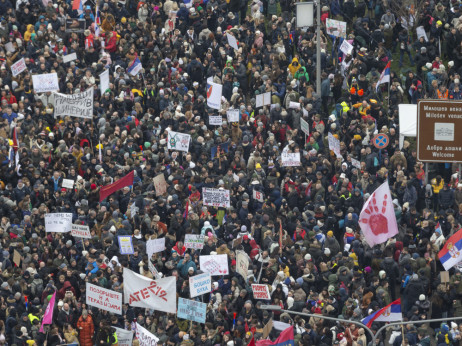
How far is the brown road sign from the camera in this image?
116 ft

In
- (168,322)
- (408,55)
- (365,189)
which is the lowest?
(168,322)

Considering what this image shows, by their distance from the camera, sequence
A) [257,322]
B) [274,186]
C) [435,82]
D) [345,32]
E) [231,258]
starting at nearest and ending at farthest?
[257,322], [231,258], [274,186], [435,82], [345,32]

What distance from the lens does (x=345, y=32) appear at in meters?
44.4

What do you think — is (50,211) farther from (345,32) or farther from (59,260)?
(345,32)

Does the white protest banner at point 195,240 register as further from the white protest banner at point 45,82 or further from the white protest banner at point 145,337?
the white protest banner at point 45,82

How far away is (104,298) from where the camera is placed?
33750mm

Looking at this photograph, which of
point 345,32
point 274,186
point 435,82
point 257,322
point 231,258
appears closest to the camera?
point 257,322

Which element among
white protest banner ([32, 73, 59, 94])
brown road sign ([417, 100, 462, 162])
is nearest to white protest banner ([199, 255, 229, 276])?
brown road sign ([417, 100, 462, 162])

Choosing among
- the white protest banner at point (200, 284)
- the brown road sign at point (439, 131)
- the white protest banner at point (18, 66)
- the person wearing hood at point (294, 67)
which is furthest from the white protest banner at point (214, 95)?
the white protest banner at point (200, 284)

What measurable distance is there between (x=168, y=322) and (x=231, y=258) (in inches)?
89.2

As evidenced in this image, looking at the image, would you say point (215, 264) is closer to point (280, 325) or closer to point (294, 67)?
point (280, 325)

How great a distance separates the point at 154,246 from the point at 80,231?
7.11 ft

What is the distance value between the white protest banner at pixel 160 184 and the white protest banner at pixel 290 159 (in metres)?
3.18

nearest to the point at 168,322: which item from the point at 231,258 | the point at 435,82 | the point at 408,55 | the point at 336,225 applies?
the point at 231,258
